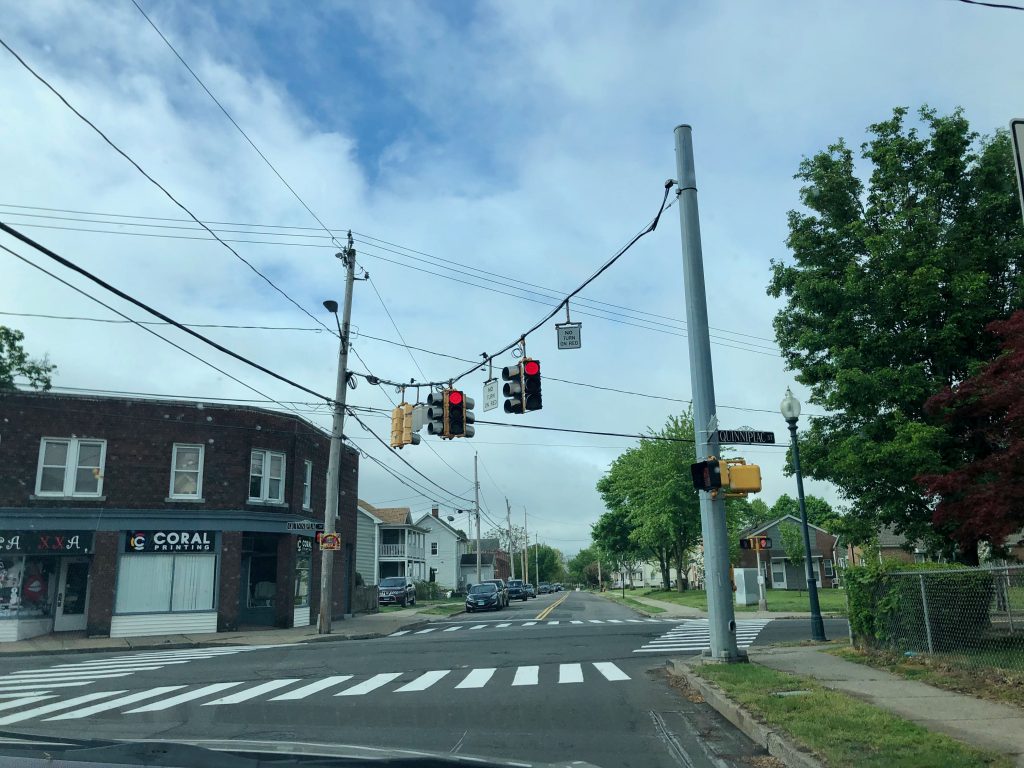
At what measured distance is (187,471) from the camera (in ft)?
91.6

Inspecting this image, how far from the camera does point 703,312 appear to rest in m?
14.6

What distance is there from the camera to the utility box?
126 feet

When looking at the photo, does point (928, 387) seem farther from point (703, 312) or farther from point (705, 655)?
point (705, 655)

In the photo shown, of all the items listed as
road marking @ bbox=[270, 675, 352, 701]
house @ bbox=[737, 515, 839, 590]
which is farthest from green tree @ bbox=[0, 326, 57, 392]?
house @ bbox=[737, 515, 839, 590]

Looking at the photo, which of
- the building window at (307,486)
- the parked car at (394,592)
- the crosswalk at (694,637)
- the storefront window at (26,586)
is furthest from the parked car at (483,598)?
→ the storefront window at (26,586)

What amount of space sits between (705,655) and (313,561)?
21.1 meters

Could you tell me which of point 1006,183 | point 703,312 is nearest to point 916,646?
point 703,312

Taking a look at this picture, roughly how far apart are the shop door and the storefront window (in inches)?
9.8

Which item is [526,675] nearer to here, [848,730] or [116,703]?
[116,703]

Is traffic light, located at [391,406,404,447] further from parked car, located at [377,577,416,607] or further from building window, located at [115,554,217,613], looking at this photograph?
parked car, located at [377,577,416,607]

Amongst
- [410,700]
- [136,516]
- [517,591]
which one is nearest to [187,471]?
[136,516]

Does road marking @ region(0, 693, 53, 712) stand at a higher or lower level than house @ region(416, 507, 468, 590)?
lower

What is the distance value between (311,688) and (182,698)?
186cm

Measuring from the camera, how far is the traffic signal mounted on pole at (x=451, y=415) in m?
18.7
